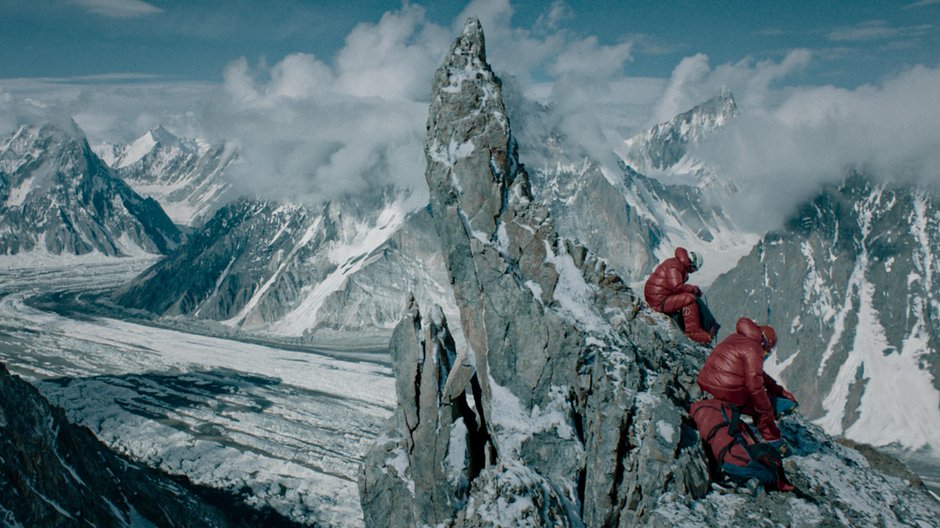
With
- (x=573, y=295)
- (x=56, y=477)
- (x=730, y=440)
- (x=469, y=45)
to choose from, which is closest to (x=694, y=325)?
(x=573, y=295)

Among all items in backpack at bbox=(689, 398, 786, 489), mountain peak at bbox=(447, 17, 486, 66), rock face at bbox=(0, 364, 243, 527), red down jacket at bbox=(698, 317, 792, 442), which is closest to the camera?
backpack at bbox=(689, 398, 786, 489)

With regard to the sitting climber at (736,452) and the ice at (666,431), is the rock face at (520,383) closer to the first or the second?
the ice at (666,431)

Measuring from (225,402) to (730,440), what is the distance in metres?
119

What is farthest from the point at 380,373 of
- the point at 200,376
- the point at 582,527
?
the point at 582,527

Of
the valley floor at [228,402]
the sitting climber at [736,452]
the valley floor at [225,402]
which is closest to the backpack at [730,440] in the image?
the sitting climber at [736,452]

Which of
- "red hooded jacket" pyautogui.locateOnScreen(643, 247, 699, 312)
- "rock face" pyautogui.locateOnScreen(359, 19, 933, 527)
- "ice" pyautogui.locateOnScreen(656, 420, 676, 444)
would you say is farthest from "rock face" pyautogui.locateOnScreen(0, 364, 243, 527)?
"red hooded jacket" pyautogui.locateOnScreen(643, 247, 699, 312)

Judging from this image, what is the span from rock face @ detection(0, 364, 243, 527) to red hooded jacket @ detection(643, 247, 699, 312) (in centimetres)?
3968

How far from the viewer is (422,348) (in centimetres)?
2700

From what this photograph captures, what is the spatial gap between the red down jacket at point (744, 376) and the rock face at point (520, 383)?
173 centimetres

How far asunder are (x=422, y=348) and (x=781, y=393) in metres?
14.6

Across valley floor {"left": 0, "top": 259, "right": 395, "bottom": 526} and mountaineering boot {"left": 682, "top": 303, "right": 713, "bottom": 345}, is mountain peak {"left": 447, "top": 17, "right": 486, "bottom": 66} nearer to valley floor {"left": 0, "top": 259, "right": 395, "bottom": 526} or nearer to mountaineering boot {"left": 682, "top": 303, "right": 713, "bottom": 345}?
mountaineering boot {"left": 682, "top": 303, "right": 713, "bottom": 345}

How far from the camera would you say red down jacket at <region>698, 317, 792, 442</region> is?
1579cm

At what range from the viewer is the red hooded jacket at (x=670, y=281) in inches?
835

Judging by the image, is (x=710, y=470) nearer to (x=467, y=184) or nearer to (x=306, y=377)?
(x=467, y=184)
